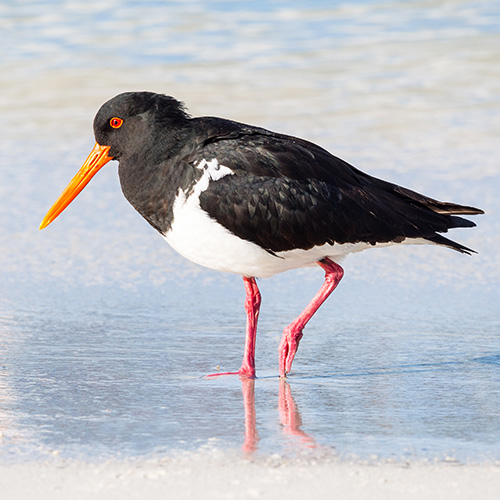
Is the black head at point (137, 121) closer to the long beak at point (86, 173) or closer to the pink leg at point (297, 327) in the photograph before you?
the long beak at point (86, 173)

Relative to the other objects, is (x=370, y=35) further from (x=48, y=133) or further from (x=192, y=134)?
(x=192, y=134)

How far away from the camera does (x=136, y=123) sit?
5555mm

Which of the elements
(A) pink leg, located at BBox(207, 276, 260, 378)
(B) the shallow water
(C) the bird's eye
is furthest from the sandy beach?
(C) the bird's eye

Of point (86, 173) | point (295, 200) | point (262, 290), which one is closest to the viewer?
point (295, 200)

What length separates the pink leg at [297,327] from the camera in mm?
5242

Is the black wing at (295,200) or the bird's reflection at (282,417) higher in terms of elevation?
the black wing at (295,200)

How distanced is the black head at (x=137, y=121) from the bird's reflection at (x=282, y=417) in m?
1.33

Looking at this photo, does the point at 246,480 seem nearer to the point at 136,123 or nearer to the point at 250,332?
the point at 250,332

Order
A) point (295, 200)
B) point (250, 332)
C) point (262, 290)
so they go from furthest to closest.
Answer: point (262, 290)
point (250, 332)
point (295, 200)

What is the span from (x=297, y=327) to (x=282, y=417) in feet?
3.21

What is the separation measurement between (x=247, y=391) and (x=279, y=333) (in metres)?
1.16

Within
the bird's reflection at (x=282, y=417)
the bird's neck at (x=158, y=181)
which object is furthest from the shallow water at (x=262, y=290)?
the bird's neck at (x=158, y=181)

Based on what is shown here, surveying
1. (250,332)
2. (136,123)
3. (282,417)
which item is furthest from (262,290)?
(282,417)

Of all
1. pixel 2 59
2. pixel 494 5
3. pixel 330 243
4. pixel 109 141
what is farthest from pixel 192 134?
pixel 494 5
